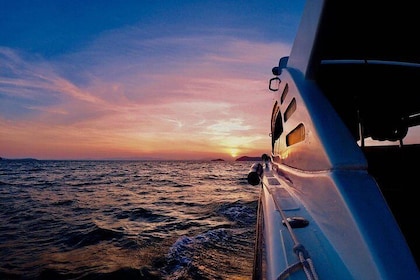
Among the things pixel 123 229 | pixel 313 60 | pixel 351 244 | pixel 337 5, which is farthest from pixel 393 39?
pixel 123 229

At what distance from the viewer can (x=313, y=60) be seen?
254 cm

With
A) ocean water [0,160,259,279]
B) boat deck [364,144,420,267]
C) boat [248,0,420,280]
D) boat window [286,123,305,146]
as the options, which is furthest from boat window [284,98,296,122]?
ocean water [0,160,259,279]

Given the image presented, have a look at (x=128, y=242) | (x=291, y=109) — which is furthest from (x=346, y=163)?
(x=128, y=242)

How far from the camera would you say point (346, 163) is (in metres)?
1.64

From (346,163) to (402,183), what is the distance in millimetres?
950

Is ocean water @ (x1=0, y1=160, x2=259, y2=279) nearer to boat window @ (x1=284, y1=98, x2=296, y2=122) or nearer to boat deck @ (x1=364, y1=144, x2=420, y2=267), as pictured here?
boat window @ (x1=284, y1=98, x2=296, y2=122)

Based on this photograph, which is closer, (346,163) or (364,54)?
(346,163)

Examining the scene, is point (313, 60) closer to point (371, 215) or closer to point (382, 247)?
point (371, 215)

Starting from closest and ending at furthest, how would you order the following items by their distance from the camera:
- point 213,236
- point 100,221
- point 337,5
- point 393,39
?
point 337,5 < point 393,39 < point 213,236 < point 100,221

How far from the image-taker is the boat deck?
171 centimetres

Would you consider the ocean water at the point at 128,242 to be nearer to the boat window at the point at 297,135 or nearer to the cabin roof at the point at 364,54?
the boat window at the point at 297,135

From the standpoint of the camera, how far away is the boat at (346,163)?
1.28 m

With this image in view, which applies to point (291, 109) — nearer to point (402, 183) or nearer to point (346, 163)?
point (402, 183)

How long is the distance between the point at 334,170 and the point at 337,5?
129 cm
